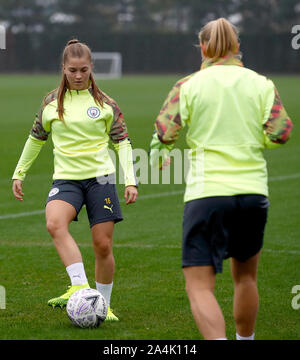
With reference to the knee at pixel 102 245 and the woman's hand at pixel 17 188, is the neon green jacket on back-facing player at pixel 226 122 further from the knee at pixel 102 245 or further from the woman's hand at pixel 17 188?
the woman's hand at pixel 17 188

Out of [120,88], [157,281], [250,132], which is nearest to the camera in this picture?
[250,132]

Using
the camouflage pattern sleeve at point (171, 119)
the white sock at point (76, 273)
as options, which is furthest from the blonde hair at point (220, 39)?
the white sock at point (76, 273)

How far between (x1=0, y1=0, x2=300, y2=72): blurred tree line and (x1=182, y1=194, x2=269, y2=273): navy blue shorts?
6123 cm

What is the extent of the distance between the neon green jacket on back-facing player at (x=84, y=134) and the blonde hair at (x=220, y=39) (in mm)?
1726

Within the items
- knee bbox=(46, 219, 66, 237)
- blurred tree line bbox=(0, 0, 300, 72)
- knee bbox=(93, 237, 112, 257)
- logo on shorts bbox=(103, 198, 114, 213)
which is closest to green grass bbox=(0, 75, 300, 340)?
knee bbox=(93, 237, 112, 257)

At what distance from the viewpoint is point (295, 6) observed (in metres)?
72.9

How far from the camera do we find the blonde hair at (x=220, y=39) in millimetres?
4699

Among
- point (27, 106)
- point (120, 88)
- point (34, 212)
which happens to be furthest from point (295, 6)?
point (34, 212)

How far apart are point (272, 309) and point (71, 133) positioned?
2.11 meters

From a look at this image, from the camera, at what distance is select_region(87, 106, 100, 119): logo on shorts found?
248 inches

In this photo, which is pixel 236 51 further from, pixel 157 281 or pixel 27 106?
pixel 27 106

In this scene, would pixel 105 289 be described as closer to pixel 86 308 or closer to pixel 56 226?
pixel 86 308

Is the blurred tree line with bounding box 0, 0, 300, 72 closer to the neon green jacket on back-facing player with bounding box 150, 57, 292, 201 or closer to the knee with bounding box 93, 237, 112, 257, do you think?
the knee with bounding box 93, 237, 112, 257

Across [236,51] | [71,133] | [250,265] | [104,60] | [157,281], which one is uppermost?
[236,51]
